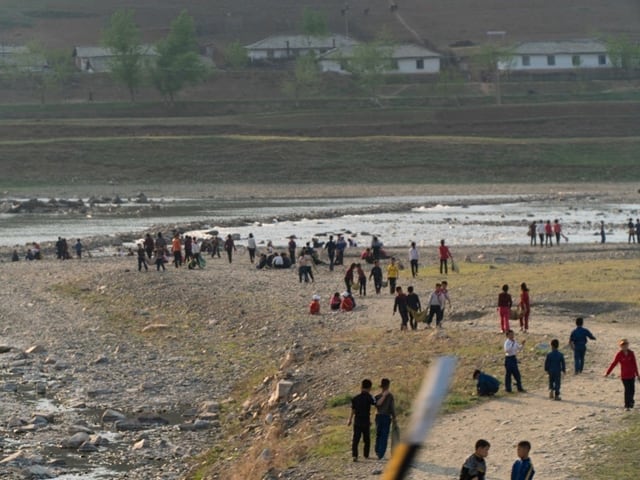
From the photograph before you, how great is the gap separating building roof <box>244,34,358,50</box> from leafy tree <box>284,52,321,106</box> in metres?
15.3

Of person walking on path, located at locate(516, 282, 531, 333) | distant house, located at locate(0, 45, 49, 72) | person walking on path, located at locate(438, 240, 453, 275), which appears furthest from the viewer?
distant house, located at locate(0, 45, 49, 72)

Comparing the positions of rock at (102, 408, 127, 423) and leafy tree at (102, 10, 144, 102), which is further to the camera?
leafy tree at (102, 10, 144, 102)

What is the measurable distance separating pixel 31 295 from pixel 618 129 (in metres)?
70.2

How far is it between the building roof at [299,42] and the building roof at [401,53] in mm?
6286

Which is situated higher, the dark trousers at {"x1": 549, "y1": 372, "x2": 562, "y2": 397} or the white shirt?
the white shirt

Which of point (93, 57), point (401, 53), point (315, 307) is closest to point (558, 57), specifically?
Result: point (401, 53)

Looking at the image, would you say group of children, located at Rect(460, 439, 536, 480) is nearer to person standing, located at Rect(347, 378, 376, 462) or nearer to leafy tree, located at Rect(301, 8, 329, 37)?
person standing, located at Rect(347, 378, 376, 462)

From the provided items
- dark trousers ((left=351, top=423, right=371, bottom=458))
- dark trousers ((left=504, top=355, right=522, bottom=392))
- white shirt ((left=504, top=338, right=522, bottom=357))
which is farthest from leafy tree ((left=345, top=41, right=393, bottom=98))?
dark trousers ((left=351, top=423, right=371, bottom=458))

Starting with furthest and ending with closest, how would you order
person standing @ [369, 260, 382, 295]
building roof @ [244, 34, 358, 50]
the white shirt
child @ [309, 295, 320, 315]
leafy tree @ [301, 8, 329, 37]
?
leafy tree @ [301, 8, 329, 37]
building roof @ [244, 34, 358, 50]
person standing @ [369, 260, 382, 295]
child @ [309, 295, 320, 315]
the white shirt

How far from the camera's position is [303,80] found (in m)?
118

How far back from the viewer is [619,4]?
16050 cm

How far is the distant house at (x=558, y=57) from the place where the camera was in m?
131

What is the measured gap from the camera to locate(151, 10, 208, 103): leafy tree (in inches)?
4579

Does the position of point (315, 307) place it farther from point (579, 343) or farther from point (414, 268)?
point (579, 343)
